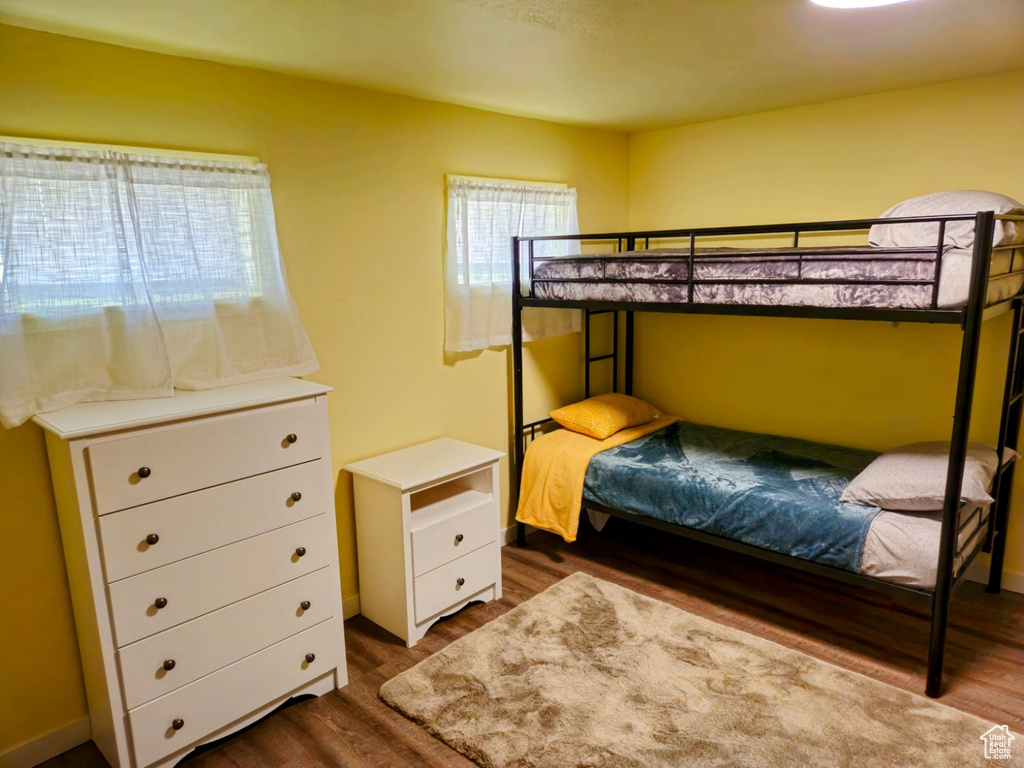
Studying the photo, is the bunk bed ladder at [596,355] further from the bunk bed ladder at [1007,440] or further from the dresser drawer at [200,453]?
the dresser drawer at [200,453]

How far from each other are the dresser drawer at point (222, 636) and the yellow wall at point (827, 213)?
2.57 meters

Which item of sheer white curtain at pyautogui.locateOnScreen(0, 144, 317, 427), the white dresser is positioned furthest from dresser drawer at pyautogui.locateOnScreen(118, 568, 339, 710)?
sheer white curtain at pyautogui.locateOnScreen(0, 144, 317, 427)

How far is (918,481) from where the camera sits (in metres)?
2.51

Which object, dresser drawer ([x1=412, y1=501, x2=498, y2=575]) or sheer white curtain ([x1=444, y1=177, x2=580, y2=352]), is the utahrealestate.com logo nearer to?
dresser drawer ([x1=412, y1=501, x2=498, y2=575])

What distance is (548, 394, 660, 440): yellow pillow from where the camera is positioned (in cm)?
365

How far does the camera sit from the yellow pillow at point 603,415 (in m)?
3.65

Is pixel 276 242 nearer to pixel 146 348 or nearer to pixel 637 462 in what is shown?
pixel 146 348

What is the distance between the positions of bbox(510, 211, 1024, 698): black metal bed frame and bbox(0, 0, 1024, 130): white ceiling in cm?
63

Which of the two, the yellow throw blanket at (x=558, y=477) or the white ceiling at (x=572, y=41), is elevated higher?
the white ceiling at (x=572, y=41)

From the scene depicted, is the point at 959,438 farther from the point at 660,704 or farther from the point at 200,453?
the point at 200,453

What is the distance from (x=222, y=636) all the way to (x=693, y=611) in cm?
200

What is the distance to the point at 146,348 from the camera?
2.24 meters

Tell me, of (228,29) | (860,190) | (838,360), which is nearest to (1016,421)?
(838,360)

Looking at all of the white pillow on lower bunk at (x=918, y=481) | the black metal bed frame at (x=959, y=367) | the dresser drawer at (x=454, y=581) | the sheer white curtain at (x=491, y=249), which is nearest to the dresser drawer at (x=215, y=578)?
the dresser drawer at (x=454, y=581)
